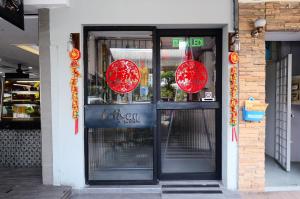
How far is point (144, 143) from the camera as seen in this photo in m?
5.32

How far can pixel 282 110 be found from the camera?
6191 mm

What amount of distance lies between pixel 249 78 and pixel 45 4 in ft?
11.4

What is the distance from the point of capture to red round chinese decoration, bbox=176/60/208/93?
5348 millimetres

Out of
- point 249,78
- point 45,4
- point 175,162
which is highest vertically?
point 45,4

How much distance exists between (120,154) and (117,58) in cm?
177

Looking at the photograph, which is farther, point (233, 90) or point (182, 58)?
point (182, 58)

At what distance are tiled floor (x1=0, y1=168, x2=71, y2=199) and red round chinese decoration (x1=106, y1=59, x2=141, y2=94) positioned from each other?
6.37ft

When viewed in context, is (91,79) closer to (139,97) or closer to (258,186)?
(139,97)

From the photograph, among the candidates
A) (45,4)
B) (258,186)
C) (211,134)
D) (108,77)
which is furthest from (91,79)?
(258,186)

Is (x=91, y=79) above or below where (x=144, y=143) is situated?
above

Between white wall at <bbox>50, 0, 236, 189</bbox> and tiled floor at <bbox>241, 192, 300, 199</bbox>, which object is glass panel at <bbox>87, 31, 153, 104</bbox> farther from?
tiled floor at <bbox>241, 192, 300, 199</bbox>

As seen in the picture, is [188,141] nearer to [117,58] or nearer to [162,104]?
[162,104]

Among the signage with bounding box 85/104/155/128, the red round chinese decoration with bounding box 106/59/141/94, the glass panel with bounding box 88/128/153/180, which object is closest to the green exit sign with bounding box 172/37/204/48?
the red round chinese decoration with bounding box 106/59/141/94

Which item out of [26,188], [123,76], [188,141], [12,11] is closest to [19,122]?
[26,188]
